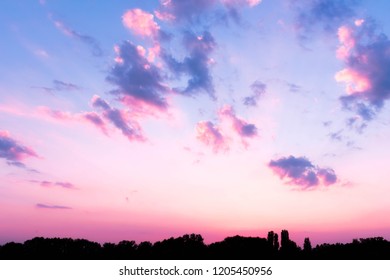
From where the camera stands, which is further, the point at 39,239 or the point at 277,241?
the point at 39,239

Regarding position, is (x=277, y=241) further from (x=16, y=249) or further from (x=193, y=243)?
(x=16, y=249)

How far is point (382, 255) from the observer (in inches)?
5723

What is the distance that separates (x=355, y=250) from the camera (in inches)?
6476
